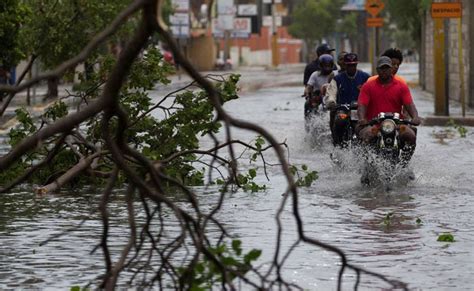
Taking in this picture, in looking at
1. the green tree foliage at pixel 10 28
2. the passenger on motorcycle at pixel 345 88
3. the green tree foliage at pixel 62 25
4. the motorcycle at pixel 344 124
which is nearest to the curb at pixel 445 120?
the green tree foliage at pixel 10 28

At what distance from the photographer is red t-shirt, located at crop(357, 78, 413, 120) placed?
18.4 m

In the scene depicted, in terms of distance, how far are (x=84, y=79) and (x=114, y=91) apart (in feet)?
36.6

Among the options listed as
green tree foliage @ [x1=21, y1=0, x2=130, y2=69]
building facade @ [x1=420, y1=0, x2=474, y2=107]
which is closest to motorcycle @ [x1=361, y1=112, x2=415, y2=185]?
building facade @ [x1=420, y1=0, x2=474, y2=107]

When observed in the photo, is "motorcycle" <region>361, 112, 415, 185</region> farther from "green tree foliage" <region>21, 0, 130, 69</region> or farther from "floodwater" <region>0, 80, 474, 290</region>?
"green tree foliage" <region>21, 0, 130, 69</region>

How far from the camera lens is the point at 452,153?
2409 centimetres

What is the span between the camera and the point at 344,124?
20.9 m

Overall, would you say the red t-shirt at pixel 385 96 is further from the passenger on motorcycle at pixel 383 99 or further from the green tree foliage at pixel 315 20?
the green tree foliage at pixel 315 20

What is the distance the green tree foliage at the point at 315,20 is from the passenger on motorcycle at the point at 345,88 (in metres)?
112

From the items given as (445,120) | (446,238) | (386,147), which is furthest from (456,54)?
(446,238)

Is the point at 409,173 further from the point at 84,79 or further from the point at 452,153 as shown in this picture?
the point at 452,153

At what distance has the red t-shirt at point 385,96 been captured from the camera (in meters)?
18.4

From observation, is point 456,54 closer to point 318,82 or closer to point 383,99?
point 318,82

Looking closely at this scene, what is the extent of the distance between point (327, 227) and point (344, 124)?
6858 millimetres

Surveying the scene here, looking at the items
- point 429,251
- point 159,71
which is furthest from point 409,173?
point 429,251
